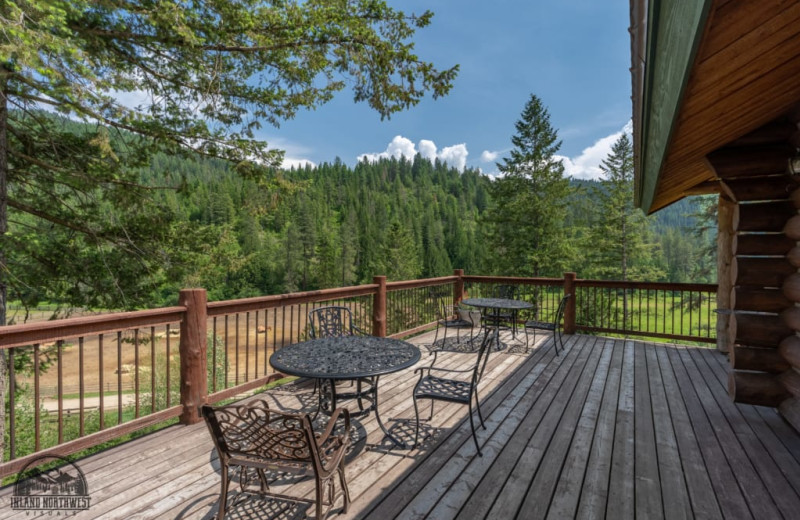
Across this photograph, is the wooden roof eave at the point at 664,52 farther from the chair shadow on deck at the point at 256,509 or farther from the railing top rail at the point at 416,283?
the railing top rail at the point at 416,283

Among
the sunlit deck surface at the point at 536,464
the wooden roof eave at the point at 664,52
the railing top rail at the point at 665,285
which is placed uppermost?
the wooden roof eave at the point at 664,52

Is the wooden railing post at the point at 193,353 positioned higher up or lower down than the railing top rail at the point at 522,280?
lower down

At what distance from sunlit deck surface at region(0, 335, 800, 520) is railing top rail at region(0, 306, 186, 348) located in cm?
93

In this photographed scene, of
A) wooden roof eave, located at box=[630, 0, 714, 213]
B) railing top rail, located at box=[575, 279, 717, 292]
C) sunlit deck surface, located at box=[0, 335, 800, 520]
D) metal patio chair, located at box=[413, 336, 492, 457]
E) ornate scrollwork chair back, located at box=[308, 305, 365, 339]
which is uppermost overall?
wooden roof eave, located at box=[630, 0, 714, 213]

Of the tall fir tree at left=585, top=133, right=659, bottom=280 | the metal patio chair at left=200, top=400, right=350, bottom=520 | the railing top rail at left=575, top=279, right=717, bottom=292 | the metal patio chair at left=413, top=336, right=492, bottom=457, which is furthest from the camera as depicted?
the tall fir tree at left=585, top=133, right=659, bottom=280

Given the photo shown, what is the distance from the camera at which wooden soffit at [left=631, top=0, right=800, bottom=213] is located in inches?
43.4

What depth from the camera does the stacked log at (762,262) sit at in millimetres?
3428

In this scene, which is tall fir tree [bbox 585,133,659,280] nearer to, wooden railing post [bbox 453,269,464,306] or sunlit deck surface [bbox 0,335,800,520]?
wooden railing post [bbox 453,269,464,306]

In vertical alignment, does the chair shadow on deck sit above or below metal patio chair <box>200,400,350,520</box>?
below

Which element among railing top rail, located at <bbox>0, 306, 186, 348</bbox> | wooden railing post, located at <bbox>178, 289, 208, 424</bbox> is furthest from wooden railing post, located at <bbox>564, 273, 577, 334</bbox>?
railing top rail, located at <bbox>0, 306, 186, 348</bbox>

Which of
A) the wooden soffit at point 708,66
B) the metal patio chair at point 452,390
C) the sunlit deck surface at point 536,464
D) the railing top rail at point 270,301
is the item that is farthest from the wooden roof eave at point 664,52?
the railing top rail at point 270,301

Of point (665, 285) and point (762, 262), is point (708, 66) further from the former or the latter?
point (665, 285)

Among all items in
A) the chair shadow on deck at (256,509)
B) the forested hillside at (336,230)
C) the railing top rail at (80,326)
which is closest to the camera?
the chair shadow on deck at (256,509)

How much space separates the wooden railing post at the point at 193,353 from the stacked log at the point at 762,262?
514 centimetres
